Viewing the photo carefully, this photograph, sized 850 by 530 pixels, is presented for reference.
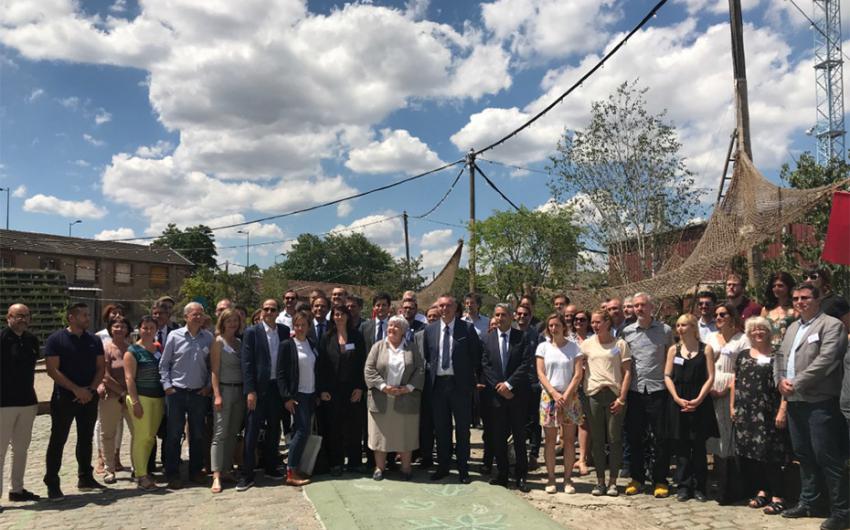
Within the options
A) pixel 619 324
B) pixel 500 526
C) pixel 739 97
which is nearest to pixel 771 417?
pixel 619 324

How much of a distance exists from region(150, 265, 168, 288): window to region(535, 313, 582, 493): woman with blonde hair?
127 feet

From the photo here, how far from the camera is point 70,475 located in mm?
6246

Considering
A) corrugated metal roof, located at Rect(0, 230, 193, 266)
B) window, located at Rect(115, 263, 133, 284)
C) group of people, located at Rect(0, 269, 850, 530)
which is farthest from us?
window, located at Rect(115, 263, 133, 284)

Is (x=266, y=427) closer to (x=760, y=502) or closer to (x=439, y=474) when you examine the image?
(x=439, y=474)

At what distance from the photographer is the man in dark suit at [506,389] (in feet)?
18.5

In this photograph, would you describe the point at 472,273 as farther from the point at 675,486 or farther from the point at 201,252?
the point at 201,252

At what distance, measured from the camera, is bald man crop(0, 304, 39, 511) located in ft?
17.0

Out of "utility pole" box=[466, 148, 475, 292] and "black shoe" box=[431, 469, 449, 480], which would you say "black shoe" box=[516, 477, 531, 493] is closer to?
"black shoe" box=[431, 469, 449, 480]

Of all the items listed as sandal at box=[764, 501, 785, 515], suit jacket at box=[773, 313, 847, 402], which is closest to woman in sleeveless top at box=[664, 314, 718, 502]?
sandal at box=[764, 501, 785, 515]

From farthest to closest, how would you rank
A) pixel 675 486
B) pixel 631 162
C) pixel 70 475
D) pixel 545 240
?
1. pixel 545 240
2. pixel 631 162
3. pixel 70 475
4. pixel 675 486

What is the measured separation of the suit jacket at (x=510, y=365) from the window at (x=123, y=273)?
37.0 m

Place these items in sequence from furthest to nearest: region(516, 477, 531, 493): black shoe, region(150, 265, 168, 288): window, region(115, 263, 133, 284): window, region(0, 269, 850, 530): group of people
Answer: region(150, 265, 168, 288): window → region(115, 263, 133, 284): window → region(516, 477, 531, 493): black shoe → region(0, 269, 850, 530): group of people

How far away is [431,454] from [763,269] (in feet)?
17.3

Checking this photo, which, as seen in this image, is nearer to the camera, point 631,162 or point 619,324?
point 619,324
